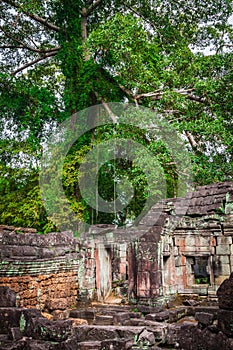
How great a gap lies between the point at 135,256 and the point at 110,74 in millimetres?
11409

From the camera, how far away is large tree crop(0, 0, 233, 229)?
16.8 meters

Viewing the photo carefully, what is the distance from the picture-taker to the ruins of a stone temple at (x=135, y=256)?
9.72m

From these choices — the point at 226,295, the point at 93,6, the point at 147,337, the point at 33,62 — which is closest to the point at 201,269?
the point at 147,337

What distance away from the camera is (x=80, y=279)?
11.9 meters

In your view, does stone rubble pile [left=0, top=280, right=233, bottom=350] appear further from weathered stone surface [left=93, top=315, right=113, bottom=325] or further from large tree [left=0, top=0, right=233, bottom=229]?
large tree [left=0, top=0, right=233, bottom=229]

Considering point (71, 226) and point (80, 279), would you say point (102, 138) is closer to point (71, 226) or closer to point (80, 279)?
point (71, 226)

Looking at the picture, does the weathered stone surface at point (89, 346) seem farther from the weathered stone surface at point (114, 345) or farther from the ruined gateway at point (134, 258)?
the ruined gateway at point (134, 258)

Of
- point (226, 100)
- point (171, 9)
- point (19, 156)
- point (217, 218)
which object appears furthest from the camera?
point (171, 9)

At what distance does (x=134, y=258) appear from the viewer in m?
11.2

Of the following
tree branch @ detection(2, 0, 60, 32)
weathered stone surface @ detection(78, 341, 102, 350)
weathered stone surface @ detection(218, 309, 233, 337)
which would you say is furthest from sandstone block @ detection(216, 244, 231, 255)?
tree branch @ detection(2, 0, 60, 32)

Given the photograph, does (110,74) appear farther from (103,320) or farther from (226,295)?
(226,295)

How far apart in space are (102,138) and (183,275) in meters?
8.22

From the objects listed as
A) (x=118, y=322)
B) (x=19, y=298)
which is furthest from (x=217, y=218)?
(x=19, y=298)

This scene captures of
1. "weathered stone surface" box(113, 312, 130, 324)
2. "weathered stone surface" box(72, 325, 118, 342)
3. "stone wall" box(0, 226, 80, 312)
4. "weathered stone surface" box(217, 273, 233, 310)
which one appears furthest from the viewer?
"stone wall" box(0, 226, 80, 312)
